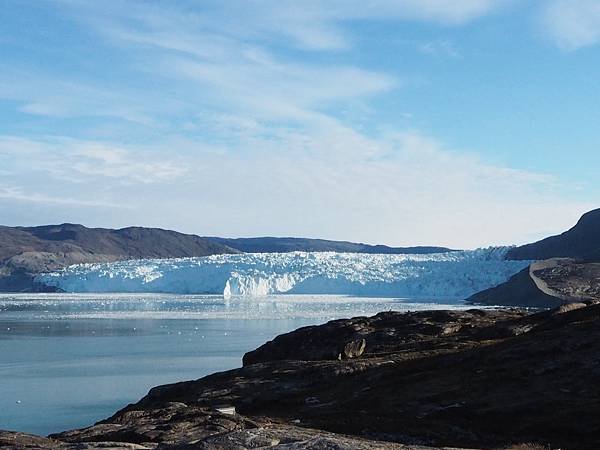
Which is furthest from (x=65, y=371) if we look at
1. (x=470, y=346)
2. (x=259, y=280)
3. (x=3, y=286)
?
(x=3, y=286)

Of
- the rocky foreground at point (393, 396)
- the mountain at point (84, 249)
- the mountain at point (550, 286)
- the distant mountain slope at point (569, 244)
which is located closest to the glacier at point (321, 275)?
the mountain at point (550, 286)

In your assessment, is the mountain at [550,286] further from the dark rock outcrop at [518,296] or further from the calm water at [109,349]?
the calm water at [109,349]

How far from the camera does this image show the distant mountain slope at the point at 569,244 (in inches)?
3462

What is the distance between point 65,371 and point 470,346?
14.0m

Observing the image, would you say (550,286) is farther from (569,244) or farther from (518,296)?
(569,244)

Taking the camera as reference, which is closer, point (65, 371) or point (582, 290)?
point (65, 371)

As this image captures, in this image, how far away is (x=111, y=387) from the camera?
2278 centimetres

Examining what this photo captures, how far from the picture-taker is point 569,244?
90.9 m

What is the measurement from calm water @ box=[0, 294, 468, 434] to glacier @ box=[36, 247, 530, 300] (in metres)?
14.7

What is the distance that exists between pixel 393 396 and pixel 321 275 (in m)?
63.5

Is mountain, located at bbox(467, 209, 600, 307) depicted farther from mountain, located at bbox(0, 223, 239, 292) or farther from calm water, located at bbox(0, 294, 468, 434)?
mountain, located at bbox(0, 223, 239, 292)

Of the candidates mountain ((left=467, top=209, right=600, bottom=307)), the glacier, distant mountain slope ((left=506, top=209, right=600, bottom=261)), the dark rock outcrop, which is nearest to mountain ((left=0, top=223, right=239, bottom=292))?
the glacier

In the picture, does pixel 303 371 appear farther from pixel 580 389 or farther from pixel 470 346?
pixel 580 389

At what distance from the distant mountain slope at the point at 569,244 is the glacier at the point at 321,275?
21.2ft
